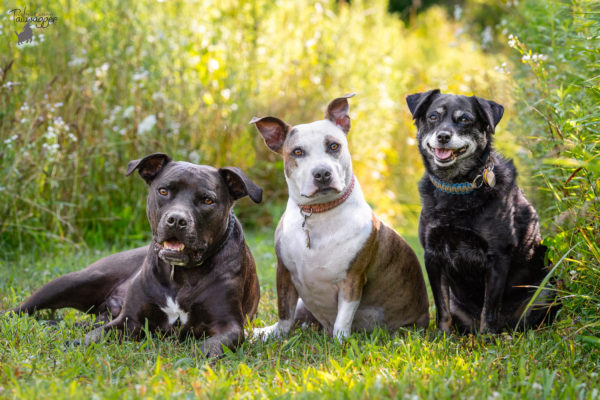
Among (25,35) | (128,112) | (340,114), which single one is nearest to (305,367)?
(340,114)

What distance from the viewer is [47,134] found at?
6.04 metres

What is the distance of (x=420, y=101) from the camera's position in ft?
14.8

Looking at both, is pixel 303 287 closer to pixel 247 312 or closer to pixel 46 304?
pixel 247 312

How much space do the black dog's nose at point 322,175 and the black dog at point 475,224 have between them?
77 cm

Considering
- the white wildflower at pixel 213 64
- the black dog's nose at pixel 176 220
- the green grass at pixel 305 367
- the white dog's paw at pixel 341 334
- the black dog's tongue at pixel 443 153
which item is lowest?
the white dog's paw at pixel 341 334

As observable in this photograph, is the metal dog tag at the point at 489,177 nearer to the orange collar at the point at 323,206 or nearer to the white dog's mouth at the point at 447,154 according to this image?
the white dog's mouth at the point at 447,154

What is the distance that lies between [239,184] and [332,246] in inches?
28.5

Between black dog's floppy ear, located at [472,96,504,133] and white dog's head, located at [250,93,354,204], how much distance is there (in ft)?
2.90

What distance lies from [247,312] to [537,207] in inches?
107

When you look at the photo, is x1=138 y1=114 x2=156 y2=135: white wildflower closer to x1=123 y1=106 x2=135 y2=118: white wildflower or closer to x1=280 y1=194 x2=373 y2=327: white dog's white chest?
x1=123 y1=106 x2=135 y2=118: white wildflower

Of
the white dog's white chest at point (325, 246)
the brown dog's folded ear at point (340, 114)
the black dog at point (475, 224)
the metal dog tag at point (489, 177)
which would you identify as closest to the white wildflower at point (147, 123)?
the brown dog's folded ear at point (340, 114)

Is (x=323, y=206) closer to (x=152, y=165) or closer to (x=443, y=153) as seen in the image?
(x=443, y=153)

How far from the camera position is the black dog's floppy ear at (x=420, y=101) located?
4.51 meters

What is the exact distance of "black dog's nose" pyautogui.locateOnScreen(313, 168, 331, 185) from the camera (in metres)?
3.96
